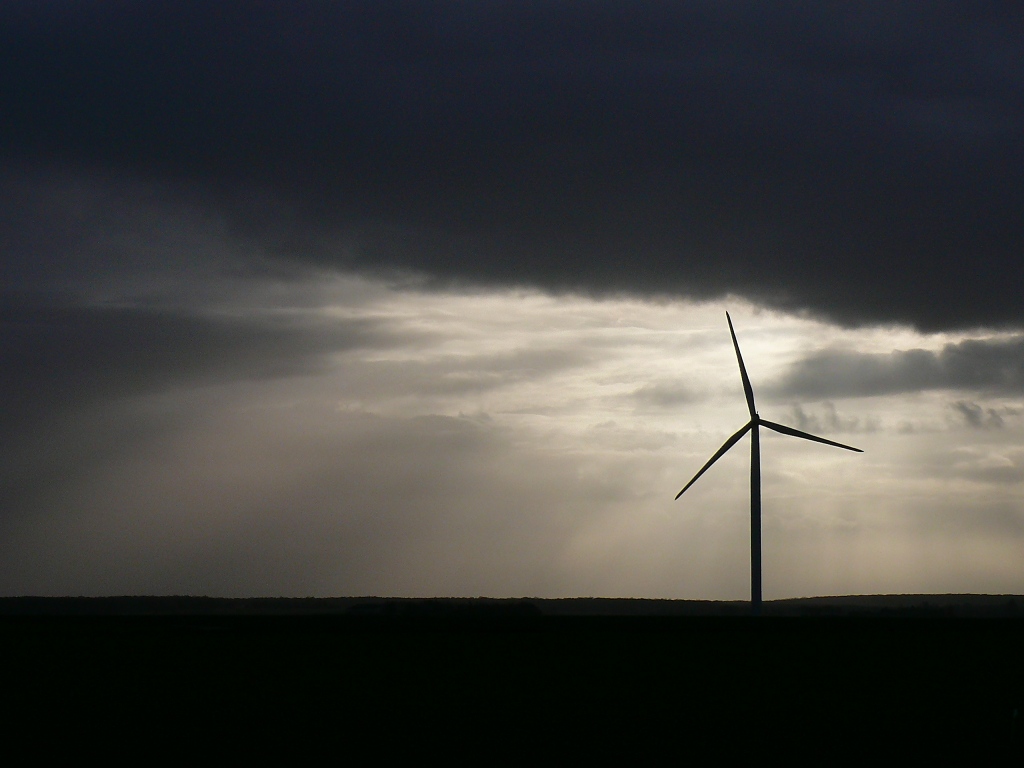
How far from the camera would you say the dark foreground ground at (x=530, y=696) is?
35.2 metres

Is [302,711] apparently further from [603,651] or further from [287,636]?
[287,636]

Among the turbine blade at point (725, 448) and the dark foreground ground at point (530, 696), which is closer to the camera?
the dark foreground ground at point (530, 696)

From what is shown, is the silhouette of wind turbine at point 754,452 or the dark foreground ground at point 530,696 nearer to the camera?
the dark foreground ground at point 530,696

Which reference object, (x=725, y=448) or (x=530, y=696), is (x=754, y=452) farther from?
(x=530, y=696)

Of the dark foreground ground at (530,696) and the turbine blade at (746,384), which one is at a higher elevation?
the turbine blade at (746,384)

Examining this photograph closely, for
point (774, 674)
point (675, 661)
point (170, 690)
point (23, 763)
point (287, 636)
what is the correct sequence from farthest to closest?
point (287, 636), point (675, 661), point (774, 674), point (170, 690), point (23, 763)

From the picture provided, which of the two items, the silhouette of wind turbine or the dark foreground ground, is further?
the silhouette of wind turbine

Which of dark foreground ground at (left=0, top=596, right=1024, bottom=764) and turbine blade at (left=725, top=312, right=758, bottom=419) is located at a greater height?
turbine blade at (left=725, top=312, right=758, bottom=419)

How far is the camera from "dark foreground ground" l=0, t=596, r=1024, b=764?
116 feet

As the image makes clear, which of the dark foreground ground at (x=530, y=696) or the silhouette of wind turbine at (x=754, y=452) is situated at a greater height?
the silhouette of wind turbine at (x=754, y=452)

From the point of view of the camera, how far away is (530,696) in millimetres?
48344

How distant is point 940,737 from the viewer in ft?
119

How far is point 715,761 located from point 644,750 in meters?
2.42

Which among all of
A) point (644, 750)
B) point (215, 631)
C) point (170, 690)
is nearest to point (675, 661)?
point (170, 690)
